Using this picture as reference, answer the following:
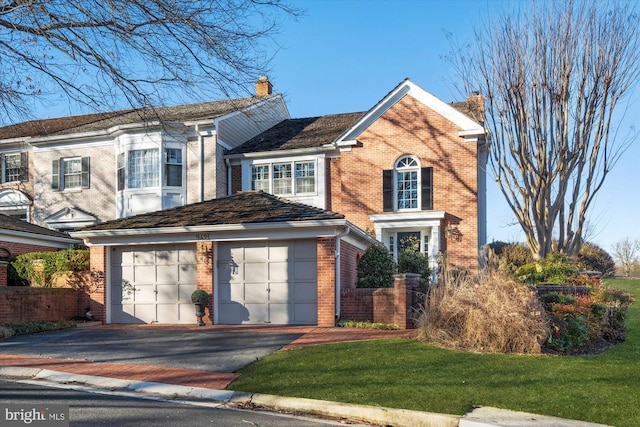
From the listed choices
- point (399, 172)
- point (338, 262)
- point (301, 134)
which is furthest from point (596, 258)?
point (338, 262)

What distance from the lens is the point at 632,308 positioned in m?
20.5

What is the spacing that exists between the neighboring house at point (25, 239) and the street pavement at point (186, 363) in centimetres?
678

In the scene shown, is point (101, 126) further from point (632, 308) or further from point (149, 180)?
point (632, 308)

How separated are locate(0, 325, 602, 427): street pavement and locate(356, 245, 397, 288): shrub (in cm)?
373

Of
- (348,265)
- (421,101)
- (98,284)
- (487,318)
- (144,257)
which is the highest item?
(421,101)

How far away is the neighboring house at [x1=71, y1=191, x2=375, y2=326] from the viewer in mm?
15156

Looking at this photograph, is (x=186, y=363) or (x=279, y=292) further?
(x=279, y=292)

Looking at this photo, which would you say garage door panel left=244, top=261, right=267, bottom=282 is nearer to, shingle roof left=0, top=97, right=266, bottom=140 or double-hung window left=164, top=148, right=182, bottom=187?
double-hung window left=164, top=148, right=182, bottom=187

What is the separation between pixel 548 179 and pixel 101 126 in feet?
62.0

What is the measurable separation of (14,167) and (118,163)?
6.70 meters

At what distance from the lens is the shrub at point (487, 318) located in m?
10.4

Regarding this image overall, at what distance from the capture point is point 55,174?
26.0m

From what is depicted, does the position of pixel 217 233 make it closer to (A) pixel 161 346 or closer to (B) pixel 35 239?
(A) pixel 161 346

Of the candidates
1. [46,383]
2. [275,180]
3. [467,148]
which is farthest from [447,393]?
[275,180]
